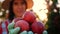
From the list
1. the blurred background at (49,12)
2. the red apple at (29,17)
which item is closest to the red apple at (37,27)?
the red apple at (29,17)

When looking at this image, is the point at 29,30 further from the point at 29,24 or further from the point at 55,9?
the point at 55,9

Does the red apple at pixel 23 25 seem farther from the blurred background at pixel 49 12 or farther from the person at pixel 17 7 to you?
the blurred background at pixel 49 12

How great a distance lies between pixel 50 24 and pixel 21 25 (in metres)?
1.04

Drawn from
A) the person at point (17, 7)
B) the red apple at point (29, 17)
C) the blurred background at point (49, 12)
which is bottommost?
the blurred background at point (49, 12)

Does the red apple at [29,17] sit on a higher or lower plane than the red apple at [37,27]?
higher

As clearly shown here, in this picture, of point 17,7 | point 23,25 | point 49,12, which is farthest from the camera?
point 49,12

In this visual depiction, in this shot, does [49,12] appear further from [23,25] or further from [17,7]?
[23,25]

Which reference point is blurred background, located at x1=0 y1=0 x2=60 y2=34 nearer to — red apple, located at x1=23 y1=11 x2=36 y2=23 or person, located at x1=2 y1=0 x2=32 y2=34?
person, located at x1=2 y1=0 x2=32 y2=34

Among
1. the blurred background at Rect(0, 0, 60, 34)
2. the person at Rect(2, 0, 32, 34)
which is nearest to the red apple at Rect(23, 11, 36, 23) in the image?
the person at Rect(2, 0, 32, 34)

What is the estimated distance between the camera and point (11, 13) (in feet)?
3.69

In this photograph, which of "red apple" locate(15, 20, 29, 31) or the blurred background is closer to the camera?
"red apple" locate(15, 20, 29, 31)

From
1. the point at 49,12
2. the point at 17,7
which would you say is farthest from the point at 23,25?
the point at 49,12

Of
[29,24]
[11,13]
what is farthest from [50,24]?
[29,24]

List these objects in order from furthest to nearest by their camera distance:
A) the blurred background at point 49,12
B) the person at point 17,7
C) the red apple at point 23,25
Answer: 1. the blurred background at point 49,12
2. the person at point 17,7
3. the red apple at point 23,25
